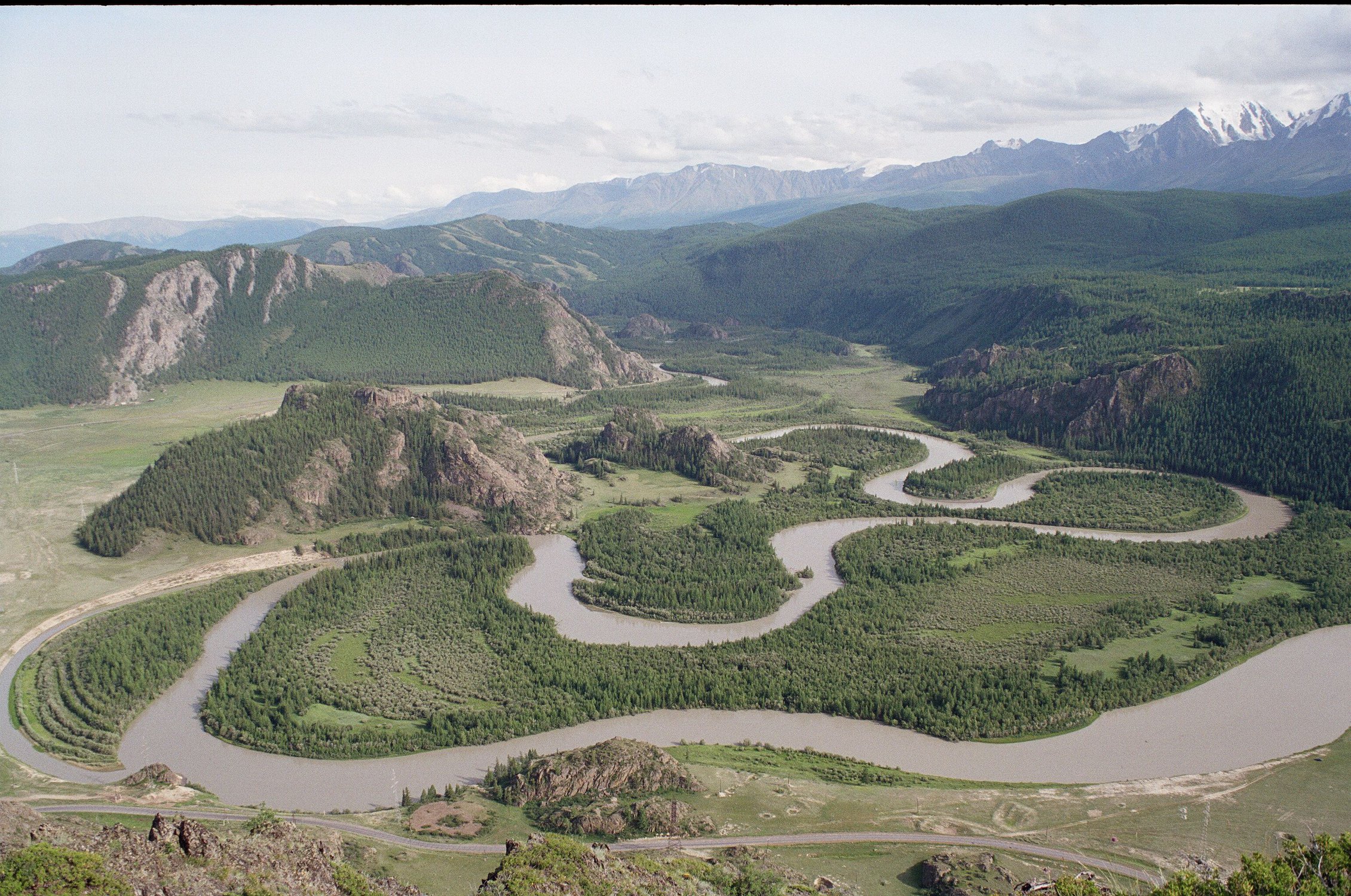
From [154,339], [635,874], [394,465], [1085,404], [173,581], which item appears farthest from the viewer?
[154,339]

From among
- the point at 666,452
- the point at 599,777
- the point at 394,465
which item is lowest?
the point at 599,777

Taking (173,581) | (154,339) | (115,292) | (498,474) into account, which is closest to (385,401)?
(498,474)

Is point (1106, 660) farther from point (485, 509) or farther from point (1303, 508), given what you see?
point (485, 509)

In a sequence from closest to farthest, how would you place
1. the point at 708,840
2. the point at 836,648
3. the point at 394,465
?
the point at 708,840 → the point at 836,648 → the point at 394,465

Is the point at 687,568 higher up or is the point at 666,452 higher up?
the point at 666,452

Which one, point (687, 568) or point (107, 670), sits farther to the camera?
point (687, 568)

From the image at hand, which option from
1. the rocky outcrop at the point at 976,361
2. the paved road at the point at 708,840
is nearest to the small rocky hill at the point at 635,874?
the paved road at the point at 708,840

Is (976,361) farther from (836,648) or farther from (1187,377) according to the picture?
(836,648)

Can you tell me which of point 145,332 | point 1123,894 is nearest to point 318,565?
point 1123,894

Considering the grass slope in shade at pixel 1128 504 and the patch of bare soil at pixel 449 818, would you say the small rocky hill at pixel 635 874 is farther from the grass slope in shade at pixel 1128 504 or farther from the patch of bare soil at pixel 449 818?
the grass slope in shade at pixel 1128 504
